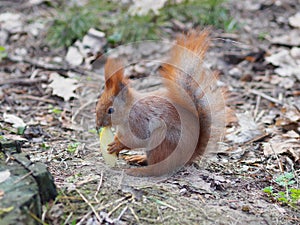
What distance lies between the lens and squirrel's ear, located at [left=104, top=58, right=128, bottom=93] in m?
2.50

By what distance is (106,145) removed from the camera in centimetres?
259

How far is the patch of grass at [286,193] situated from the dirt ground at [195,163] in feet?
0.10

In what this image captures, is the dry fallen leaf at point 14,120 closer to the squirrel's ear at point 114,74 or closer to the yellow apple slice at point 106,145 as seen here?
the yellow apple slice at point 106,145

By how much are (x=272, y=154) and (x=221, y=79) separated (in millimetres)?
1323

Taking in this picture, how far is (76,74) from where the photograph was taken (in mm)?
4098

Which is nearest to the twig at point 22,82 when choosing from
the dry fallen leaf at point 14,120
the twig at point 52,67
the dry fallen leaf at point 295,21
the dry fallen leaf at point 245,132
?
the twig at point 52,67

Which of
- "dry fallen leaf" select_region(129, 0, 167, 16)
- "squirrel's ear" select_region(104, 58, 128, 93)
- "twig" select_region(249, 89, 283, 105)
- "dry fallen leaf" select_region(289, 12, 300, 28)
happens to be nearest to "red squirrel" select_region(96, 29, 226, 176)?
"squirrel's ear" select_region(104, 58, 128, 93)

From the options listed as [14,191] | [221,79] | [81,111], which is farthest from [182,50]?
[221,79]

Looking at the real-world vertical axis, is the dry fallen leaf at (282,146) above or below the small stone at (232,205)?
above

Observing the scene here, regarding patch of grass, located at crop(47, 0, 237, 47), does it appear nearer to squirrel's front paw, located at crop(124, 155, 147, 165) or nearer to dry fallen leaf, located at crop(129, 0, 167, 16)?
dry fallen leaf, located at crop(129, 0, 167, 16)

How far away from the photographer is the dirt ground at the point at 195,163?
6.74 feet

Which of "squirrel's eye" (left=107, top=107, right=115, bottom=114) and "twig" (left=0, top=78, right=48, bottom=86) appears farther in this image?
"twig" (left=0, top=78, right=48, bottom=86)

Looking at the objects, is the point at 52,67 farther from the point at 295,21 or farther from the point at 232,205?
the point at 295,21

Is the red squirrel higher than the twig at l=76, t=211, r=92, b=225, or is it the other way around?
the red squirrel
